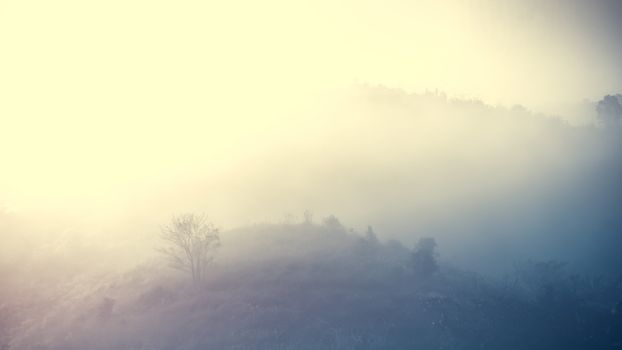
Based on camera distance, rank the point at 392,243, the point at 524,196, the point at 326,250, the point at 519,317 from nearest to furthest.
→ 1. the point at 519,317
2. the point at 326,250
3. the point at 392,243
4. the point at 524,196

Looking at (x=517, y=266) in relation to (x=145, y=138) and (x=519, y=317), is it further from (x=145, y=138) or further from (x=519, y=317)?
(x=145, y=138)

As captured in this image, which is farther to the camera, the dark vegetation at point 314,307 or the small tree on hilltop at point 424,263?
the small tree on hilltop at point 424,263

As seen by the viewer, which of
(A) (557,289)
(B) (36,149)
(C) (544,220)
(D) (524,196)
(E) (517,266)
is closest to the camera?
(A) (557,289)

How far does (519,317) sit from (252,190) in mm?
72421

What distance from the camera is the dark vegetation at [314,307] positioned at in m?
38.5

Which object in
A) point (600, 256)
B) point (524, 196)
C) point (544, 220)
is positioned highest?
point (524, 196)

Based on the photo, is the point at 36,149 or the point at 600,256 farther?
the point at 36,149

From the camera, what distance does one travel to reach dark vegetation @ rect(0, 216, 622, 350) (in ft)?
126

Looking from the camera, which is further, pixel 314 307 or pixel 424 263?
pixel 424 263

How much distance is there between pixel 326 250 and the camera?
2319 inches

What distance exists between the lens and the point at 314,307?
4334cm

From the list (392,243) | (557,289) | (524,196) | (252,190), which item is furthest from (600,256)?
(252,190)

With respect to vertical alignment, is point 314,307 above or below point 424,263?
below

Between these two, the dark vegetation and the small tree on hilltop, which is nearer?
the dark vegetation
